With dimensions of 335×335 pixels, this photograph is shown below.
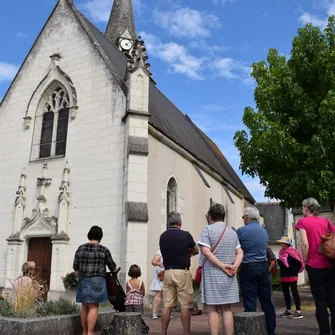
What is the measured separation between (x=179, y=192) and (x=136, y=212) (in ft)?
15.2

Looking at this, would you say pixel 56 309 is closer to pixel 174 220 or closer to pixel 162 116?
pixel 174 220

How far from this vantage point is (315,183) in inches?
440

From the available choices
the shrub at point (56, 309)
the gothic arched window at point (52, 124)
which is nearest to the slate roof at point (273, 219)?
the gothic arched window at point (52, 124)

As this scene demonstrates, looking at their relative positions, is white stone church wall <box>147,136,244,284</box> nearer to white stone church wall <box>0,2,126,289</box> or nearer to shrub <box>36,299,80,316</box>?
white stone church wall <box>0,2,126,289</box>

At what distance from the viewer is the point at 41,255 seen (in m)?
13.7

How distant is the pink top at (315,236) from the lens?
17.0 ft

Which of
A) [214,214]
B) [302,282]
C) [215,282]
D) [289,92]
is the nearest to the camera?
[215,282]

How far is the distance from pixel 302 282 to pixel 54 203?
19770mm

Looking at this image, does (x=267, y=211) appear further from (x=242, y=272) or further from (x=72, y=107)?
(x=242, y=272)

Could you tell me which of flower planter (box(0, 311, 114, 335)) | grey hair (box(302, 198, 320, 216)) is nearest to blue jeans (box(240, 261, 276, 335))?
grey hair (box(302, 198, 320, 216))

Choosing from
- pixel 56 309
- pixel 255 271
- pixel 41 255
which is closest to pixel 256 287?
pixel 255 271

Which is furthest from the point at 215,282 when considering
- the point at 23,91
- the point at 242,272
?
the point at 23,91

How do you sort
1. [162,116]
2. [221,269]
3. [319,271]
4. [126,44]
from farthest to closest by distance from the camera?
[126,44]
[162,116]
[319,271]
[221,269]

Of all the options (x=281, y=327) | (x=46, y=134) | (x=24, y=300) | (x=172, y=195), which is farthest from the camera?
(x=172, y=195)
